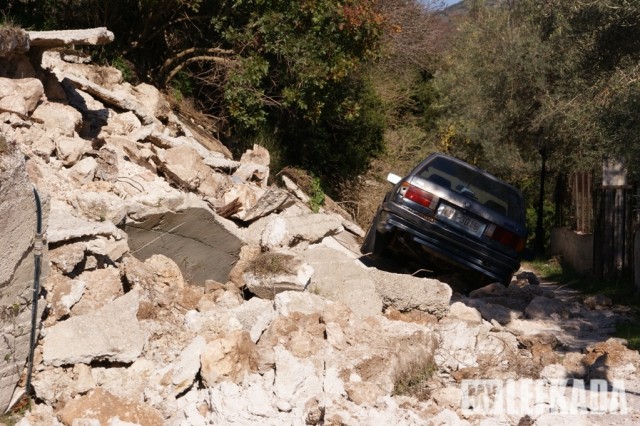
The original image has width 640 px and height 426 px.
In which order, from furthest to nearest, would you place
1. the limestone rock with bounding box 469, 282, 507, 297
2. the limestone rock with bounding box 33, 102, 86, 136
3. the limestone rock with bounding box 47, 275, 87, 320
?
the limestone rock with bounding box 469, 282, 507, 297, the limestone rock with bounding box 33, 102, 86, 136, the limestone rock with bounding box 47, 275, 87, 320

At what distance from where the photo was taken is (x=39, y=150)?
906 centimetres

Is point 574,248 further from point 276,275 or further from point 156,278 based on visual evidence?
point 156,278

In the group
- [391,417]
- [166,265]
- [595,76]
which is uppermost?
[595,76]

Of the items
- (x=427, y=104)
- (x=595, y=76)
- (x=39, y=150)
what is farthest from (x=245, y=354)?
(x=427, y=104)

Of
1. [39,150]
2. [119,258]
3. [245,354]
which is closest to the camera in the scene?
[245,354]

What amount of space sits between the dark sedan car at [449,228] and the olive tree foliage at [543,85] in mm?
1461

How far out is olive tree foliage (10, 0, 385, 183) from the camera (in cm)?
1432

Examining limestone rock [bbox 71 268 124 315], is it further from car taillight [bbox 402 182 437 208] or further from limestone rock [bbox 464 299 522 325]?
car taillight [bbox 402 182 437 208]

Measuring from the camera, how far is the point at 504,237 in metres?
10.4

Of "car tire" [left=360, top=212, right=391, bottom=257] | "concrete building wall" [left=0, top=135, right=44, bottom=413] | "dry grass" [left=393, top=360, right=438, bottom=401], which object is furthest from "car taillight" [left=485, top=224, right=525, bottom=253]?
"concrete building wall" [left=0, top=135, right=44, bottom=413]

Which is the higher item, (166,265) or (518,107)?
(518,107)

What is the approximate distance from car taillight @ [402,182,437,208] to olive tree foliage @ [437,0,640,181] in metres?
1.94

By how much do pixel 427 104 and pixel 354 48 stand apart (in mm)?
12282

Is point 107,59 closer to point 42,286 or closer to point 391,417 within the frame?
point 42,286
